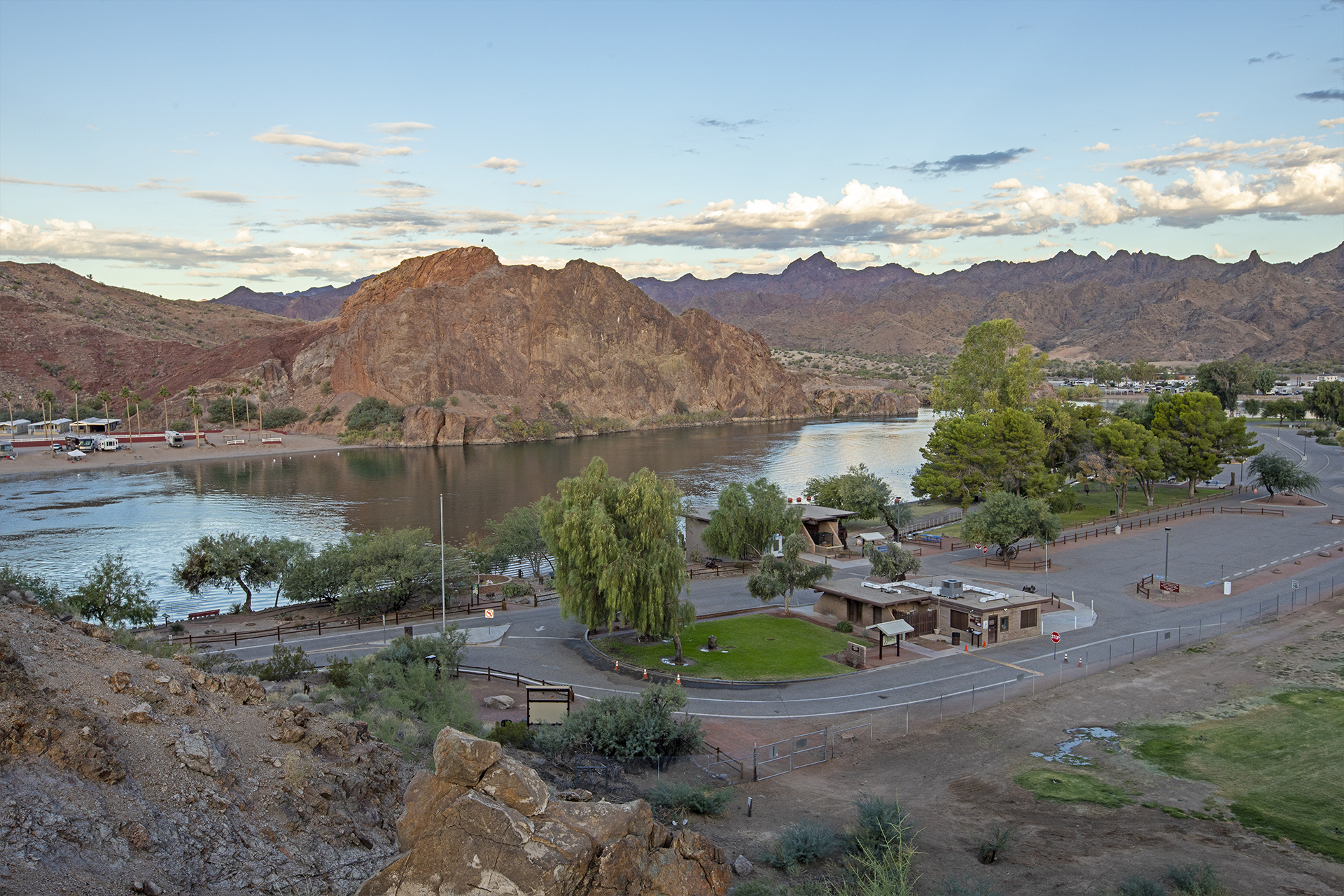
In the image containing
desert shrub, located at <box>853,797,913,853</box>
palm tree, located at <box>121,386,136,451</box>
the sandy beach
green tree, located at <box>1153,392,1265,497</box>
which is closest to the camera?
desert shrub, located at <box>853,797,913,853</box>

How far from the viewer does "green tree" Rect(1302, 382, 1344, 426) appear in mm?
106438

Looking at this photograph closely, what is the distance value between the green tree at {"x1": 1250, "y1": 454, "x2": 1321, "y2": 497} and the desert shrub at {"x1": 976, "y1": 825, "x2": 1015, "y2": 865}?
56884mm

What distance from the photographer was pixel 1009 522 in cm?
4431

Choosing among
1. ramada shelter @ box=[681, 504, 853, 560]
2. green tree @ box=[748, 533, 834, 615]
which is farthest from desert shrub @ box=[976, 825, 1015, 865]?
ramada shelter @ box=[681, 504, 853, 560]

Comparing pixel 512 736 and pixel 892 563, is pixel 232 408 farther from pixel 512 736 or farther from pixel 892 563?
pixel 512 736

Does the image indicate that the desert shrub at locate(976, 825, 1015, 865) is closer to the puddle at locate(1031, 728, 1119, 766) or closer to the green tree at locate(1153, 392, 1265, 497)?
the puddle at locate(1031, 728, 1119, 766)

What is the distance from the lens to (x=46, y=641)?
13383mm

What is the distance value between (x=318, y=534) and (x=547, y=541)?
116 ft

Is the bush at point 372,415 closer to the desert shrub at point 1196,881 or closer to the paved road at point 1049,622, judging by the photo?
the paved road at point 1049,622

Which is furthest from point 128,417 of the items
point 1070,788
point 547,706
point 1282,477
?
point 1070,788

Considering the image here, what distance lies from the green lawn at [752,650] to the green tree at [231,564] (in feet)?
58.5

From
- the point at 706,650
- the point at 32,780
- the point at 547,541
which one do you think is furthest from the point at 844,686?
the point at 32,780

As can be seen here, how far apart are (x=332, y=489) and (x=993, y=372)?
62745 millimetres

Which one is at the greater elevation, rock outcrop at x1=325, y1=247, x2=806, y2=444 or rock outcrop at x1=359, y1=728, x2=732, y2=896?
rock outcrop at x1=325, y1=247, x2=806, y2=444
